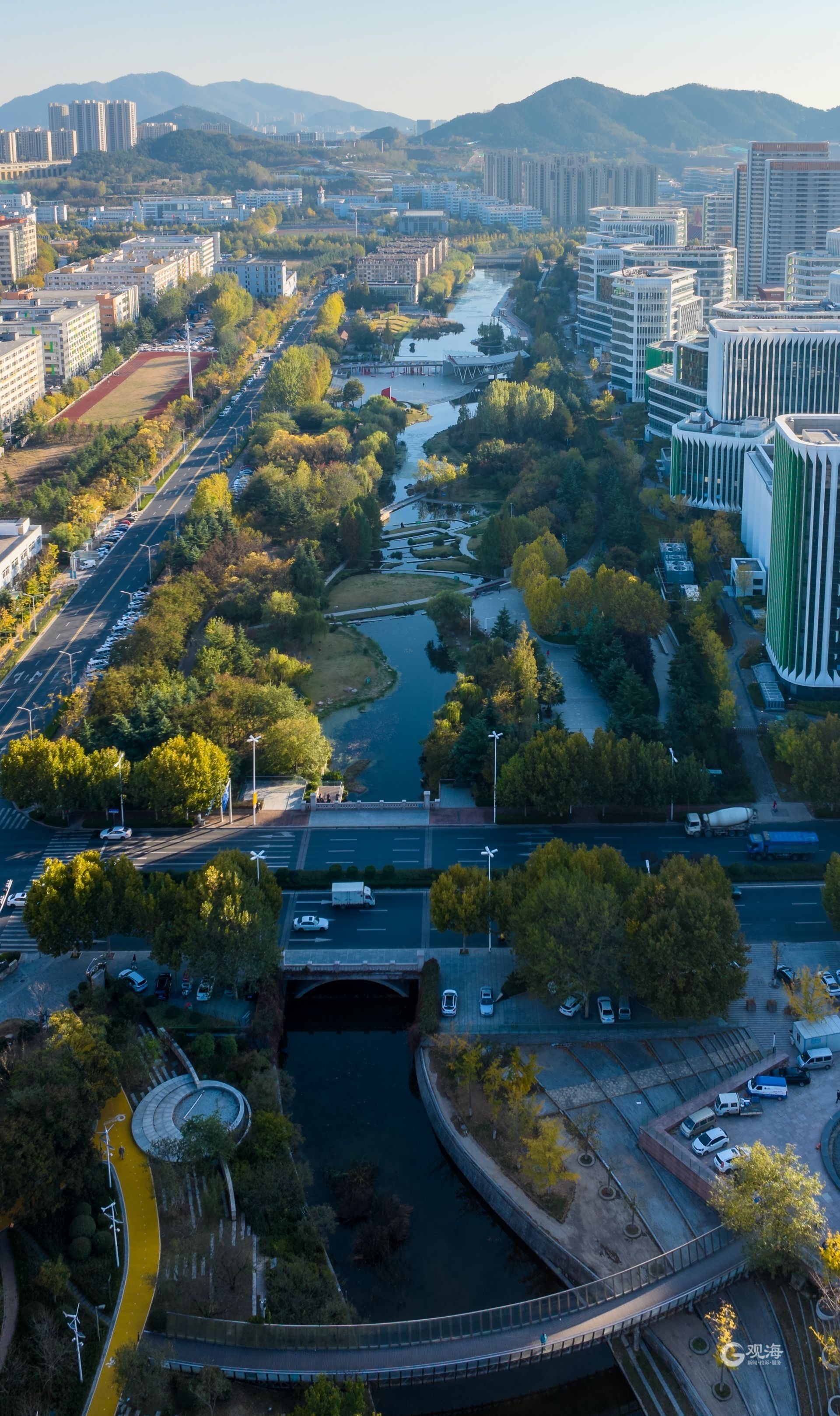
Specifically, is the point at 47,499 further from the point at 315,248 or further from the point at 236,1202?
the point at 315,248

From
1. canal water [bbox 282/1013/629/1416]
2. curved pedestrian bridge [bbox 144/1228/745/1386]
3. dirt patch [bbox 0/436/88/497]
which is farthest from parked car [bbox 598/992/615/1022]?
dirt patch [bbox 0/436/88/497]

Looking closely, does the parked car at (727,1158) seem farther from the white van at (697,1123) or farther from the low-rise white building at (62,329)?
the low-rise white building at (62,329)

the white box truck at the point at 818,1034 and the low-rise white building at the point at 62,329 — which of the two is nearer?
the white box truck at the point at 818,1034

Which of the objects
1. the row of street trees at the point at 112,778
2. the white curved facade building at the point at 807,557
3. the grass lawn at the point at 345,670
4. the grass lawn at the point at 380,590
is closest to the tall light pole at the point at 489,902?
the row of street trees at the point at 112,778

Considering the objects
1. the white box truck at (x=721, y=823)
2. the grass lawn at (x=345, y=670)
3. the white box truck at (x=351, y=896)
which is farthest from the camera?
the grass lawn at (x=345, y=670)

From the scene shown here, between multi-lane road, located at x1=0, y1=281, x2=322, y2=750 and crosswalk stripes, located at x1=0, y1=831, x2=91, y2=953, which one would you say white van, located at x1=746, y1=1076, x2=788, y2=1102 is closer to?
crosswalk stripes, located at x1=0, y1=831, x2=91, y2=953

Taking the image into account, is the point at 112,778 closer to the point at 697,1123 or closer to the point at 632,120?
the point at 697,1123
